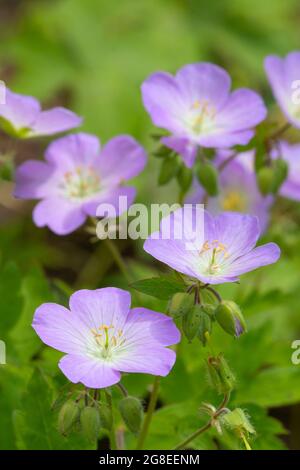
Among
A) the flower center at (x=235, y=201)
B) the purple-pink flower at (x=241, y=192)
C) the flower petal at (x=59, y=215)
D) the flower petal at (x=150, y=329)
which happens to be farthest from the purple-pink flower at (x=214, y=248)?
the flower center at (x=235, y=201)

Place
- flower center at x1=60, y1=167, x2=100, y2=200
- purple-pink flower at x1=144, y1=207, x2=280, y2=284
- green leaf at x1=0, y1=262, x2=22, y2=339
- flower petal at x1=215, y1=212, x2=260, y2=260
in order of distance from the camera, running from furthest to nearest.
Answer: flower center at x1=60, y1=167, x2=100, y2=200, green leaf at x1=0, y1=262, x2=22, y2=339, flower petal at x1=215, y1=212, x2=260, y2=260, purple-pink flower at x1=144, y1=207, x2=280, y2=284

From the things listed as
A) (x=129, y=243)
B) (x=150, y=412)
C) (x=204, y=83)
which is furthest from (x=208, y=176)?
(x=129, y=243)

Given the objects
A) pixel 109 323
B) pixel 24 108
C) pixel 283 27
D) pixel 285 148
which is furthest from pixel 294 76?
pixel 283 27

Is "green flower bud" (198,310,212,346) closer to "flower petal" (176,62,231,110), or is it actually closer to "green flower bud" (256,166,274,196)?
"green flower bud" (256,166,274,196)

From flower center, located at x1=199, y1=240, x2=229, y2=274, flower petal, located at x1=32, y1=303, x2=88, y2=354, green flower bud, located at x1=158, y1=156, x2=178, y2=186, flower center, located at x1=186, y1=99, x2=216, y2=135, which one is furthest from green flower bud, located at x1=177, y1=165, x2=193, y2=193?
flower petal, located at x1=32, y1=303, x2=88, y2=354

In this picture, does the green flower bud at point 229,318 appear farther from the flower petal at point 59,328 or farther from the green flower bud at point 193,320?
the flower petal at point 59,328

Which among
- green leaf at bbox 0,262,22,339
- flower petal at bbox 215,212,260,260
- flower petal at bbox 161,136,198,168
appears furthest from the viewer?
green leaf at bbox 0,262,22,339

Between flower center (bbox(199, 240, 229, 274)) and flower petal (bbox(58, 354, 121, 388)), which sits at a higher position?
flower center (bbox(199, 240, 229, 274))
